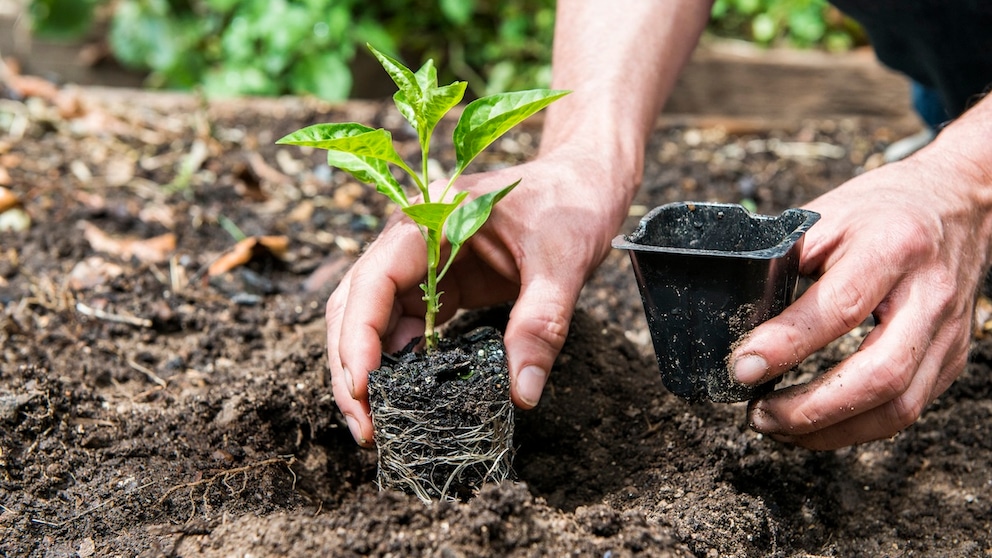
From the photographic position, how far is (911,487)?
6.49 ft

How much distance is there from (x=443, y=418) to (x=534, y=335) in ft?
0.74

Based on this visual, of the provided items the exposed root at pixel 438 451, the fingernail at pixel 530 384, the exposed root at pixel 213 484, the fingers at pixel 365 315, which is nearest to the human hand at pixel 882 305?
the fingernail at pixel 530 384

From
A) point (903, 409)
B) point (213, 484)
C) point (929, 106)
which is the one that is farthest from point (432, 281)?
point (929, 106)

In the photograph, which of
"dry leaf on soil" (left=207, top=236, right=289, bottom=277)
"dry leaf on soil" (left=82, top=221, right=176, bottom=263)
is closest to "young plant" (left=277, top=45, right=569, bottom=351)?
"dry leaf on soil" (left=207, top=236, right=289, bottom=277)

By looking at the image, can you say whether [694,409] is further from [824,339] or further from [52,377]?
[52,377]

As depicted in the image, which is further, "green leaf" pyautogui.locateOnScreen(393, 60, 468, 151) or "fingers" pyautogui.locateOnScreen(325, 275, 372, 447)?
"fingers" pyautogui.locateOnScreen(325, 275, 372, 447)

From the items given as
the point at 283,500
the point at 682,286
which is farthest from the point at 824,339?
the point at 283,500

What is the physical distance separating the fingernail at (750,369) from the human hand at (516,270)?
33cm

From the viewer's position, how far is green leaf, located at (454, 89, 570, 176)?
58.3 inches

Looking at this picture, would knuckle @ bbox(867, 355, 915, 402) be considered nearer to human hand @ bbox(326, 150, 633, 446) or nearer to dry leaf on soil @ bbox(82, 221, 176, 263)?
human hand @ bbox(326, 150, 633, 446)

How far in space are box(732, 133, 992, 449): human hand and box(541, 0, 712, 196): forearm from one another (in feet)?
1.74

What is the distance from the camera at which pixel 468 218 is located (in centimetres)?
159

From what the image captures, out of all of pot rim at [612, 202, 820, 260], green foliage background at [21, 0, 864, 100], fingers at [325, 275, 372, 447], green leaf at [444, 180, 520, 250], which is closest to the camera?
pot rim at [612, 202, 820, 260]

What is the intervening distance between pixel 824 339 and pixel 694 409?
519 millimetres
